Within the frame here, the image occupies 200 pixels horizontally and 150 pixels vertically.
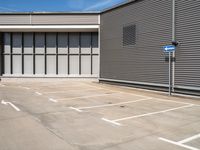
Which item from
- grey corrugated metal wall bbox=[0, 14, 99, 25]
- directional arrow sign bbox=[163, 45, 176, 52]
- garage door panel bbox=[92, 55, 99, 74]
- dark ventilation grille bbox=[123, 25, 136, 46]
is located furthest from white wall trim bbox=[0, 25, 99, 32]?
directional arrow sign bbox=[163, 45, 176, 52]

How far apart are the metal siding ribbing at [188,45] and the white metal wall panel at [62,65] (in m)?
13.5

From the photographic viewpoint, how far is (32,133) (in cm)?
691

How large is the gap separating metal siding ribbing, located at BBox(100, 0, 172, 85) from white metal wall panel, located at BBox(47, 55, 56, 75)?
5764mm

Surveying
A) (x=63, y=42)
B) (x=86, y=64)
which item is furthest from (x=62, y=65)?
(x=86, y=64)

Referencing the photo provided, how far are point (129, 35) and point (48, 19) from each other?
919 centimetres

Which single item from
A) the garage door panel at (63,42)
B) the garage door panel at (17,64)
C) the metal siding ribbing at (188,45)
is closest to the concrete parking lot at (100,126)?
the metal siding ribbing at (188,45)

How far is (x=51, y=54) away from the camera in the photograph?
25859 mm

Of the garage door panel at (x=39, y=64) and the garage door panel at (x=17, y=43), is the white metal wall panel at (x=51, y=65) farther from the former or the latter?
the garage door panel at (x=17, y=43)

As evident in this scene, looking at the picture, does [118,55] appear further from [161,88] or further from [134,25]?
[161,88]

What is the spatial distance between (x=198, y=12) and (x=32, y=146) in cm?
1157

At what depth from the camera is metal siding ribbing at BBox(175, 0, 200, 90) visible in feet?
45.1

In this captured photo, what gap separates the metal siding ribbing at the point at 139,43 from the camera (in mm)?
16013

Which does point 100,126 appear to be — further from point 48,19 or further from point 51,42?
point 51,42

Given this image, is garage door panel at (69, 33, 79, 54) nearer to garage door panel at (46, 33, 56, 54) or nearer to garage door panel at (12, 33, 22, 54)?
garage door panel at (46, 33, 56, 54)
